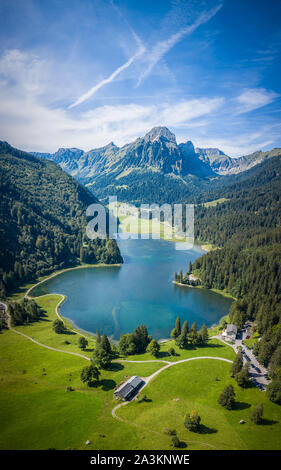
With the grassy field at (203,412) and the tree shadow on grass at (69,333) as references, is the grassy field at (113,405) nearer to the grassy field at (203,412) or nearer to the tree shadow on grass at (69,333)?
the grassy field at (203,412)

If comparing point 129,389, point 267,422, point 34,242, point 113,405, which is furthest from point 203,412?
point 34,242

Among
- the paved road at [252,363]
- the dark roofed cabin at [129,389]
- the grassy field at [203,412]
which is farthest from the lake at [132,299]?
the dark roofed cabin at [129,389]

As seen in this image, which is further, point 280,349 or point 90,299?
point 90,299

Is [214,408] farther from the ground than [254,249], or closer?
closer

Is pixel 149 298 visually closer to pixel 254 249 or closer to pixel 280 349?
pixel 280 349

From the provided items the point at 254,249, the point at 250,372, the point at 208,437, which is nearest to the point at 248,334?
the point at 250,372

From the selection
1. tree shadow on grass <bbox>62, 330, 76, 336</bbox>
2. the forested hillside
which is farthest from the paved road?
the forested hillside

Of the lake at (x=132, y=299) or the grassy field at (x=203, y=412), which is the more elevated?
the lake at (x=132, y=299)
